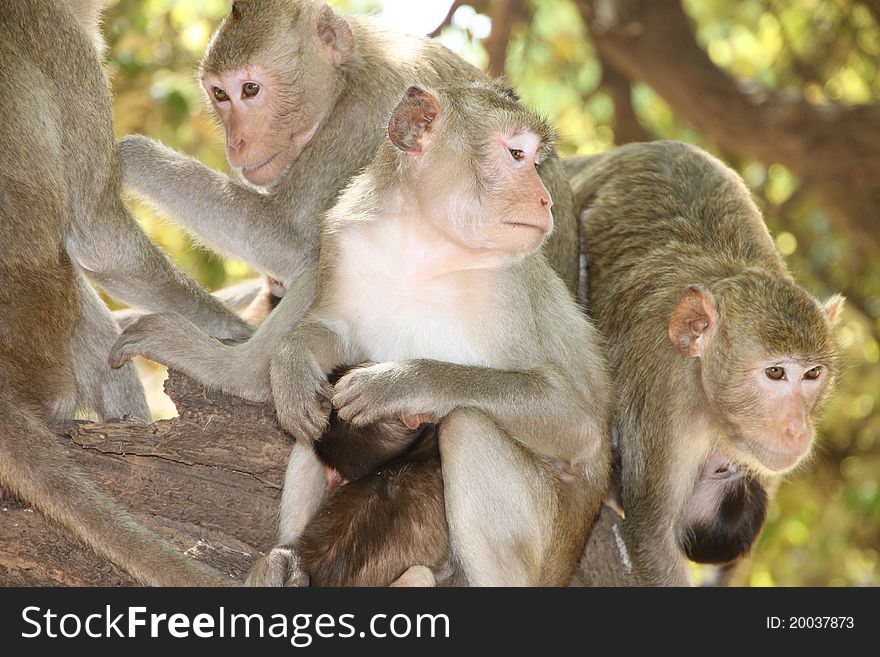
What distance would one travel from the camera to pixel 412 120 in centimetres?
387

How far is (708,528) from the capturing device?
15.3ft

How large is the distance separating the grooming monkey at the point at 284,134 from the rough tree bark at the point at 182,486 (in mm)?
738

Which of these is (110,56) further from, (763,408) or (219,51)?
(763,408)

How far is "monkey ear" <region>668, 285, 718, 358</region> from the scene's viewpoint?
14.1ft

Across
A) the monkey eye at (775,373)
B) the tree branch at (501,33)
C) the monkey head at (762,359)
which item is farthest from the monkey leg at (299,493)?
the tree branch at (501,33)

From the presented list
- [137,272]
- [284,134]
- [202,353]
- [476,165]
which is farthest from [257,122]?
[476,165]

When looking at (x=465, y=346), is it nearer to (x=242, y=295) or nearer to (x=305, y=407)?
(x=305, y=407)

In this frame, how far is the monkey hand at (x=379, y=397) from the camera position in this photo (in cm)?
366

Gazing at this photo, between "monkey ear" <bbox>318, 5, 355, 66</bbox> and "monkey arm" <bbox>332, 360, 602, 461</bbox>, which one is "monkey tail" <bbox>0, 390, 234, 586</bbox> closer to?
"monkey arm" <bbox>332, 360, 602, 461</bbox>

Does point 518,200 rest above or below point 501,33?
above

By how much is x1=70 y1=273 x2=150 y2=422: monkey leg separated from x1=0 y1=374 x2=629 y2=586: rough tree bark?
220mm

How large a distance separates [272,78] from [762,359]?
2267 millimetres

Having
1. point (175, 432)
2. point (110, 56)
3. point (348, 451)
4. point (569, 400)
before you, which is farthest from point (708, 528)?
point (110, 56)

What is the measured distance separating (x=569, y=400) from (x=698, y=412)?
81cm
